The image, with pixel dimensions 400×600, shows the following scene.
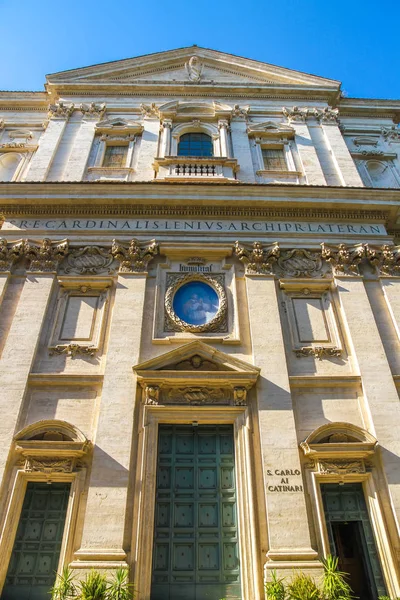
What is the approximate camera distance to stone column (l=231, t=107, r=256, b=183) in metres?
14.1

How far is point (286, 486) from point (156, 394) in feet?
10.5

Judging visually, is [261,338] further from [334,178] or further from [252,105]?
[252,105]

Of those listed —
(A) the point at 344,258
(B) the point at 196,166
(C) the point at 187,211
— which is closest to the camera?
(A) the point at 344,258

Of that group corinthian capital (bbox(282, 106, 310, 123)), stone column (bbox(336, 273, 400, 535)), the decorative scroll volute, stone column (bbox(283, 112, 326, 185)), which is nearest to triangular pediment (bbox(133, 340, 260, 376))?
stone column (bbox(336, 273, 400, 535))

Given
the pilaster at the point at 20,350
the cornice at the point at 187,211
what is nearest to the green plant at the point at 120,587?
the pilaster at the point at 20,350

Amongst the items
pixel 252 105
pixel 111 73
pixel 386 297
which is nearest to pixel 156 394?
pixel 386 297

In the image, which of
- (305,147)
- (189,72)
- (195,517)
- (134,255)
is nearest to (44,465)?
(195,517)

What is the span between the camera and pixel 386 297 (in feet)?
37.6

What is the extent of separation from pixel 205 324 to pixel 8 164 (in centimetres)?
992

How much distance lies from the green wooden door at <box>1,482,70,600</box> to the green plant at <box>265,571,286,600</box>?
12.7ft

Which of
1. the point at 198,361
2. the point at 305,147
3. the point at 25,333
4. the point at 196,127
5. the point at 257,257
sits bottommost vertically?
the point at 198,361

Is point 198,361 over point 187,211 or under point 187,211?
under

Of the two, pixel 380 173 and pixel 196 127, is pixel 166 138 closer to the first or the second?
pixel 196 127

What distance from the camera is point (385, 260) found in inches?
473
